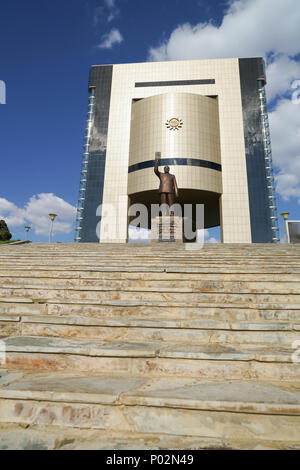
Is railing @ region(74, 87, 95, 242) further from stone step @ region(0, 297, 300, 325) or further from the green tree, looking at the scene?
stone step @ region(0, 297, 300, 325)

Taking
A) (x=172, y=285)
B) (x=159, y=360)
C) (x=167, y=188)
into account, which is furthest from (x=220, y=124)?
(x=159, y=360)

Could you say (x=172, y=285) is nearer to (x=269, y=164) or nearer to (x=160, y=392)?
(x=160, y=392)

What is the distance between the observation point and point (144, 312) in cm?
346

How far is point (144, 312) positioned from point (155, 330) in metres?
0.59

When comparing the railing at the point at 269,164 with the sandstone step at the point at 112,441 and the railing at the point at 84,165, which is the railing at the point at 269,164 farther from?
the sandstone step at the point at 112,441

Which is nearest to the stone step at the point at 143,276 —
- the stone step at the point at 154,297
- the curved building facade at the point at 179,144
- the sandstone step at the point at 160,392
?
the stone step at the point at 154,297

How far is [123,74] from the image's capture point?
2944 centimetres

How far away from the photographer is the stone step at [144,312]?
128 inches

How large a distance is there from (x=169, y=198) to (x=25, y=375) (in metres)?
11.2

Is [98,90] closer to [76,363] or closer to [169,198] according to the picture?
[169,198]

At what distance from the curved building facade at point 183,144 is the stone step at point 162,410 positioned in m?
24.0

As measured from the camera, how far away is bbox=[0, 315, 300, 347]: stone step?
2787 millimetres

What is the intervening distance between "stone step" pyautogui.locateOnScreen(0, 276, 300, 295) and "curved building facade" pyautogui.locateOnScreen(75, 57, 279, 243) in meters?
21.3

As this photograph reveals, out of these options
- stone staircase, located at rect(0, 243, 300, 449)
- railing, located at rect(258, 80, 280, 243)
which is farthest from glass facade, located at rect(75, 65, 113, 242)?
stone staircase, located at rect(0, 243, 300, 449)
